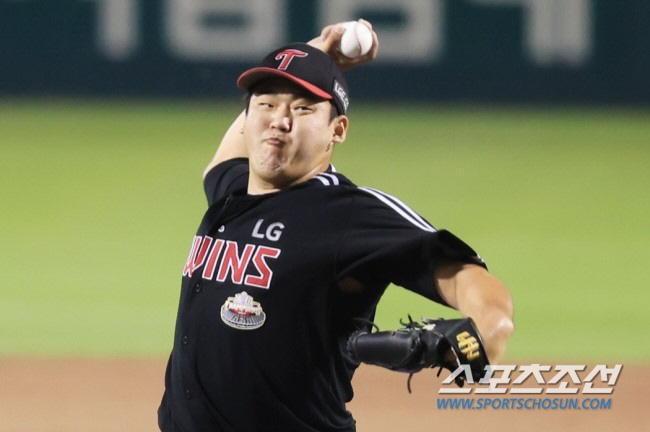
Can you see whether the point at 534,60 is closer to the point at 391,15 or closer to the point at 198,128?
the point at 391,15

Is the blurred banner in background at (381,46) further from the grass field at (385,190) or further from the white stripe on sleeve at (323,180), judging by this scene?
the white stripe on sleeve at (323,180)

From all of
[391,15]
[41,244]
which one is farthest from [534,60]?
[41,244]

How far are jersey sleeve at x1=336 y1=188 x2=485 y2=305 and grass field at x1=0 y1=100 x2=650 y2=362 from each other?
4.67 metres

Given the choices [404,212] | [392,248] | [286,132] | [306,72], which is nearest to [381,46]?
[306,72]

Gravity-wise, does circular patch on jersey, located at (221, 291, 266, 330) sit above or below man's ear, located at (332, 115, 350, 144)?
below

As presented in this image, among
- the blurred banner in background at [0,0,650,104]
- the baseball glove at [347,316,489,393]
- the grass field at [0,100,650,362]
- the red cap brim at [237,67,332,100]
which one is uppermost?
the red cap brim at [237,67,332,100]

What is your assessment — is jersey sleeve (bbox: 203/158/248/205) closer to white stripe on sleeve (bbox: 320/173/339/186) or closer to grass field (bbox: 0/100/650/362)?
white stripe on sleeve (bbox: 320/173/339/186)

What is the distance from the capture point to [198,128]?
1519 centimetres

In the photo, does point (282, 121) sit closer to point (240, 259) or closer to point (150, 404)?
point (240, 259)

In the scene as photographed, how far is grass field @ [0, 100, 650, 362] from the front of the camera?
885cm

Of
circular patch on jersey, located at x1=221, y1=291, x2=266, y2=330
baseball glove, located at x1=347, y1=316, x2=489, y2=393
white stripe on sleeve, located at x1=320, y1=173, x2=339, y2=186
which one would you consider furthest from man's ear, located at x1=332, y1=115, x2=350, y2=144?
baseball glove, located at x1=347, y1=316, x2=489, y2=393

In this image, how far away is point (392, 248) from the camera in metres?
3.42

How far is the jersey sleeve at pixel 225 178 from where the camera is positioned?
13.9 ft

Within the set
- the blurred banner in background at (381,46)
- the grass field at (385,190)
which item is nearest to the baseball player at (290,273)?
the grass field at (385,190)
